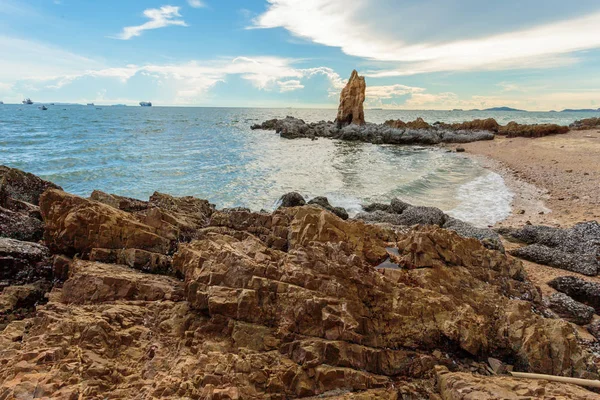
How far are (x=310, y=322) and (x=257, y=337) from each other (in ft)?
2.45

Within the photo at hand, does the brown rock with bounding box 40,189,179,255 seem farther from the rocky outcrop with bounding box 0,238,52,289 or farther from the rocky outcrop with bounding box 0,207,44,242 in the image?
the rocky outcrop with bounding box 0,207,44,242

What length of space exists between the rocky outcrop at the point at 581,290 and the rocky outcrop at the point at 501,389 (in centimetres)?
505

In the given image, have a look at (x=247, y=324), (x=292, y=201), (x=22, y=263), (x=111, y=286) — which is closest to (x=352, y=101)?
(x=292, y=201)

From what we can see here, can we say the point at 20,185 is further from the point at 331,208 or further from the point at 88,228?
the point at 331,208

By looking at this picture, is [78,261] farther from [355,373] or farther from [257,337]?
[355,373]

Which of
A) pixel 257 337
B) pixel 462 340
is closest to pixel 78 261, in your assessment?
pixel 257 337

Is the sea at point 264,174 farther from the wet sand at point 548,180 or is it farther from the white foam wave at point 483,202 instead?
the wet sand at point 548,180

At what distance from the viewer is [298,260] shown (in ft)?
17.7

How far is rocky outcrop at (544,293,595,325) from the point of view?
6.74 meters

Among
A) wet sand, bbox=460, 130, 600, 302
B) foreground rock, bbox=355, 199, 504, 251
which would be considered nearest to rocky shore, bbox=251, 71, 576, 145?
wet sand, bbox=460, 130, 600, 302

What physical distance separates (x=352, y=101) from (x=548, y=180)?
161 feet

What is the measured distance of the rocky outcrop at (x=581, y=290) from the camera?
7.52 meters

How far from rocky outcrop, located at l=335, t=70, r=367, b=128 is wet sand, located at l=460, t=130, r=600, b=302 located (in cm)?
3031

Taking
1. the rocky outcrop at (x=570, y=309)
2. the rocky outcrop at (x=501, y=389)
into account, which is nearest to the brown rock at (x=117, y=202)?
the rocky outcrop at (x=501, y=389)
